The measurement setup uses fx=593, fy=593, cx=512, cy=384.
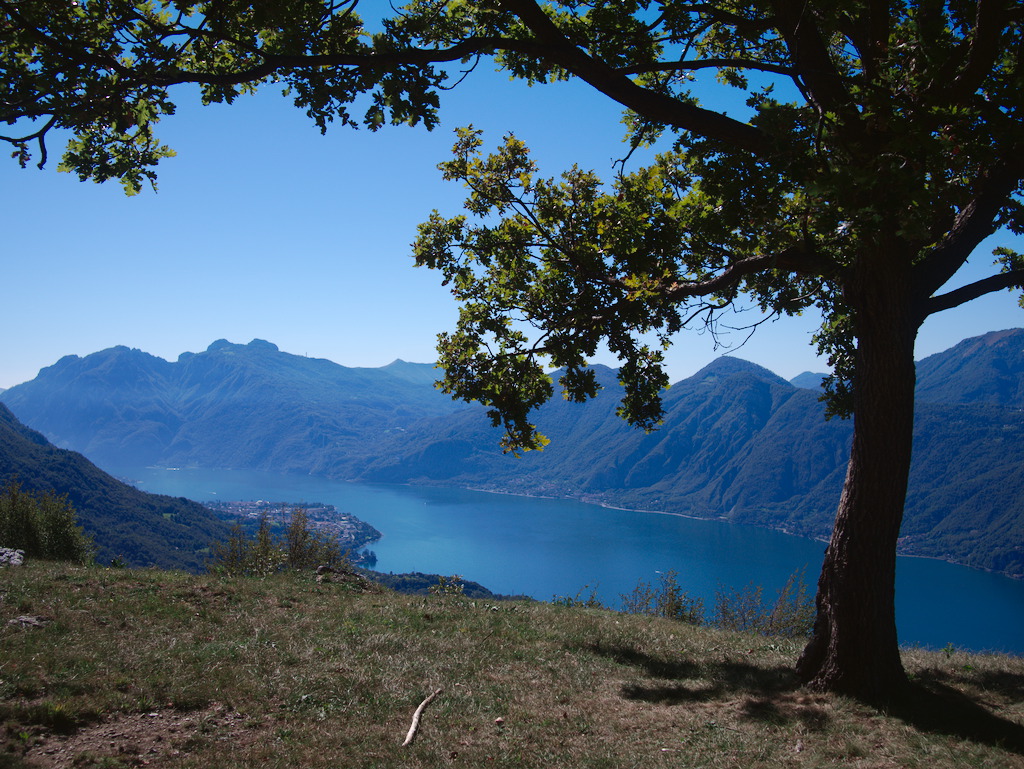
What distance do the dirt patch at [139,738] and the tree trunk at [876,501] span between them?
627 centimetres

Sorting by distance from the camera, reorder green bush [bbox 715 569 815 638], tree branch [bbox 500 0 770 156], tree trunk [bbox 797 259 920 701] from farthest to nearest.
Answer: green bush [bbox 715 569 815 638], tree trunk [bbox 797 259 920 701], tree branch [bbox 500 0 770 156]

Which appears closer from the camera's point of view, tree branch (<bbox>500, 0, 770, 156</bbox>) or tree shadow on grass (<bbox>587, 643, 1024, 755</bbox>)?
tree shadow on grass (<bbox>587, 643, 1024, 755</bbox>)

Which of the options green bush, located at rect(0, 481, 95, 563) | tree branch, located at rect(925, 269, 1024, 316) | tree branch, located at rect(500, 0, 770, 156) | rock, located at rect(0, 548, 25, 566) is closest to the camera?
tree branch, located at rect(500, 0, 770, 156)

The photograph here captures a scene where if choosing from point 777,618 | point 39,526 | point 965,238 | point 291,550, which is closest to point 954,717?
point 965,238

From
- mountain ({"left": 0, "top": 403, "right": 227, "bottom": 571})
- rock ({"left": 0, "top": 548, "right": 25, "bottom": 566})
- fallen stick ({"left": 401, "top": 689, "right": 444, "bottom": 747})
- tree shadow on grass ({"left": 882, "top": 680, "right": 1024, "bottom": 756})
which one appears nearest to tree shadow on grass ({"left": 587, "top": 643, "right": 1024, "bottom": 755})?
tree shadow on grass ({"left": 882, "top": 680, "right": 1024, "bottom": 756})

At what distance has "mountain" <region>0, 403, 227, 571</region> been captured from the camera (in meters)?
93.5

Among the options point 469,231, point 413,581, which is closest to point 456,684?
point 469,231

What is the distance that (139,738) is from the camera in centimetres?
503

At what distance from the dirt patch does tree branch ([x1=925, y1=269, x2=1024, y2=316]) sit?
871 centimetres

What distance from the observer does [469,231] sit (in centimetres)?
1091

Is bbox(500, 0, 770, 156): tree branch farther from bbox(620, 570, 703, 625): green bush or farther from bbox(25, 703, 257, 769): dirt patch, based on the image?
bbox(620, 570, 703, 625): green bush

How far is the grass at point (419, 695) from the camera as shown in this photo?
509 cm

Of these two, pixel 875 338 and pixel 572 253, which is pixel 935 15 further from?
pixel 572 253

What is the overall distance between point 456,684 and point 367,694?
3.58 ft
